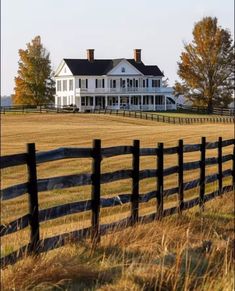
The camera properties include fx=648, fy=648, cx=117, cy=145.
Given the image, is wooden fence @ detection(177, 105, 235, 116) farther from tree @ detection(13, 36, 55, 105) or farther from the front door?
tree @ detection(13, 36, 55, 105)

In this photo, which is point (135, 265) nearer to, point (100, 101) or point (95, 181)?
point (95, 181)

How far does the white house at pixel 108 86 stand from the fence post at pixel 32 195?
87926mm

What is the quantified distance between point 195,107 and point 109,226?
8880 centimetres

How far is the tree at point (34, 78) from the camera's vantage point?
9819 centimetres

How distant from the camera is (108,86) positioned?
3903 inches

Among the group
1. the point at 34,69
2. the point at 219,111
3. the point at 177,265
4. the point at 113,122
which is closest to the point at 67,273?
the point at 177,265

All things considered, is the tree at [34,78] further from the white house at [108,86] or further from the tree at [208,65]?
the tree at [208,65]

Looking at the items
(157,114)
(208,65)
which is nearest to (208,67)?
(208,65)

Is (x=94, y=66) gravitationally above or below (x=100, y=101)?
above

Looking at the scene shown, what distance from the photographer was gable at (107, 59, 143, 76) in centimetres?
10081

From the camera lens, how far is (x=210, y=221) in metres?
10.9

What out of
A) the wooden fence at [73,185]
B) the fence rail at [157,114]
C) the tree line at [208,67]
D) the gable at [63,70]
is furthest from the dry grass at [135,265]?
the gable at [63,70]

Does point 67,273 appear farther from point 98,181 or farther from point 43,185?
point 98,181

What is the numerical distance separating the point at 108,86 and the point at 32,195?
91931 mm
